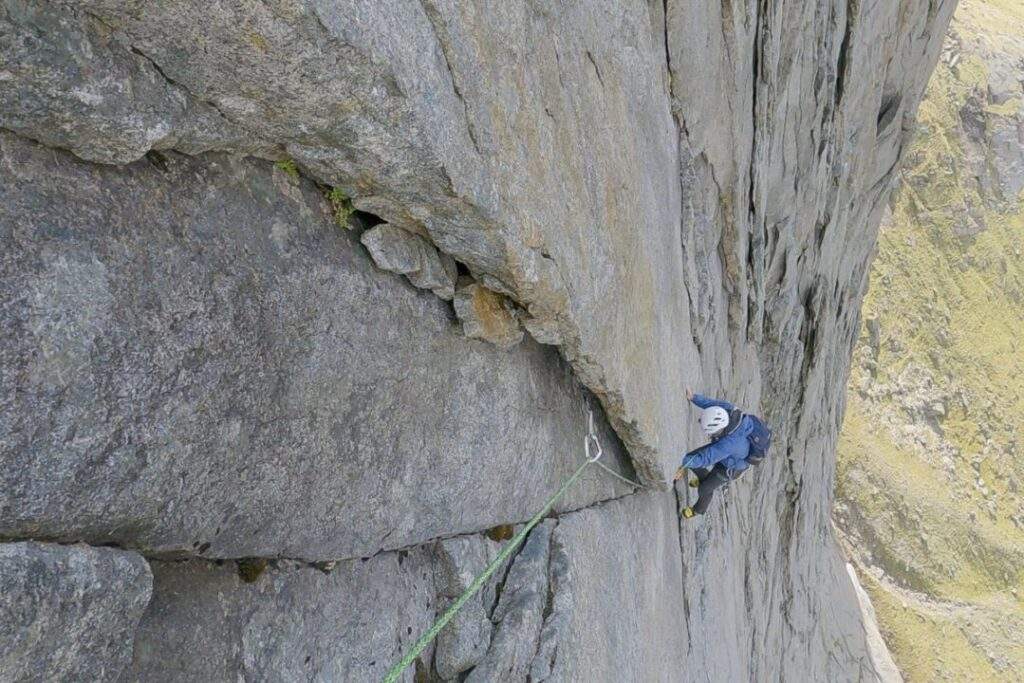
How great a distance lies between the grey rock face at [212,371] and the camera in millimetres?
3109

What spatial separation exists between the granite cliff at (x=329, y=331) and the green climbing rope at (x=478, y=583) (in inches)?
6.0

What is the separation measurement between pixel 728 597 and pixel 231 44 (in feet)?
48.6

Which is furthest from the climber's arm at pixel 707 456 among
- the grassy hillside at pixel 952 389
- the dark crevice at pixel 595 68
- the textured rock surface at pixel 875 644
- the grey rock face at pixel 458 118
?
the grassy hillside at pixel 952 389

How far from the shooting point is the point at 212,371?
3777 millimetres

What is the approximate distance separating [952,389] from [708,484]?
38.3 metres

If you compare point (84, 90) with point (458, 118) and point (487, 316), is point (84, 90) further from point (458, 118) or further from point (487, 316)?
point (487, 316)

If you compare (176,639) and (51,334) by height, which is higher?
(51,334)

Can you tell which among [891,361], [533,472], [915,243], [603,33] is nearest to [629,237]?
[603,33]

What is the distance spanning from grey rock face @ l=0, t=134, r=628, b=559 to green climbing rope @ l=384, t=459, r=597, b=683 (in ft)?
1.75

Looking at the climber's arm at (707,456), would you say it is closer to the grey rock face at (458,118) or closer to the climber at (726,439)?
the climber at (726,439)

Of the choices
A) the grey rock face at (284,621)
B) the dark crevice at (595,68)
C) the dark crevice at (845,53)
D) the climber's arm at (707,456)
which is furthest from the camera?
the dark crevice at (845,53)

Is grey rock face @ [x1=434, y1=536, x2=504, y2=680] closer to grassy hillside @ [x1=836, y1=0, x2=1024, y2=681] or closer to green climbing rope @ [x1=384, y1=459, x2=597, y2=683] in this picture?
green climbing rope @ [x1=384, y1=459, x2=597, y2=683]

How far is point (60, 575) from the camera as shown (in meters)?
3.16

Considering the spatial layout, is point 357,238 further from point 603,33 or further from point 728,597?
point 728,597
